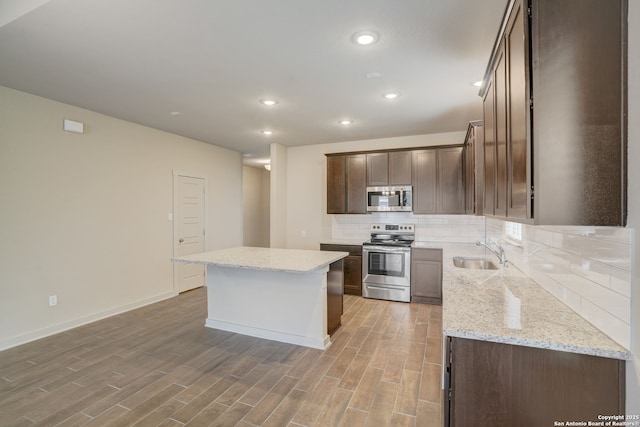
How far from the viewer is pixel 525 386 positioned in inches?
50.2

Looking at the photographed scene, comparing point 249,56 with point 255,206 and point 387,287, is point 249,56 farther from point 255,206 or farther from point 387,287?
point 255,206

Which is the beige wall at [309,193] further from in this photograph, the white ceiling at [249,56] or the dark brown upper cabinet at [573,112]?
the dark brown upper cabinet at [573,112]

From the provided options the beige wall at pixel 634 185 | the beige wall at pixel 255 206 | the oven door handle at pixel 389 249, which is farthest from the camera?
the beige wall at pixel 255 206

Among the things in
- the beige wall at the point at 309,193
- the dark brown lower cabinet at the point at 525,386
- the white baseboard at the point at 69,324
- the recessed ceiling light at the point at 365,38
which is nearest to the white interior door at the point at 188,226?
the white baseboard at the point at 69,324

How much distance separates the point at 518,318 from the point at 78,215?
4567 millimetres

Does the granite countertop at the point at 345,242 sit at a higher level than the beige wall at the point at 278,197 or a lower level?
lower

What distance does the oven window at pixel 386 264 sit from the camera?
15.0ft

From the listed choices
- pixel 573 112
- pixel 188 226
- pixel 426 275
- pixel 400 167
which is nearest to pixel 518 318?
pixel 573 112

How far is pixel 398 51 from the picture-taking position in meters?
2.37

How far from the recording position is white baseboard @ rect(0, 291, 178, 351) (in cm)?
314

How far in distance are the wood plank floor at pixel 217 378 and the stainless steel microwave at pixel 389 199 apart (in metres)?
1.82

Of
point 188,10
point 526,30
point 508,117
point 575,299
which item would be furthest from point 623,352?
point 188,10

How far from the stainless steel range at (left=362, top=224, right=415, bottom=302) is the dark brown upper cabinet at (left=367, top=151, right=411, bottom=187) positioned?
1002 mm

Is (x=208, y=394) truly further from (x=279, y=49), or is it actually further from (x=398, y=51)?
(x=398, y=51)
